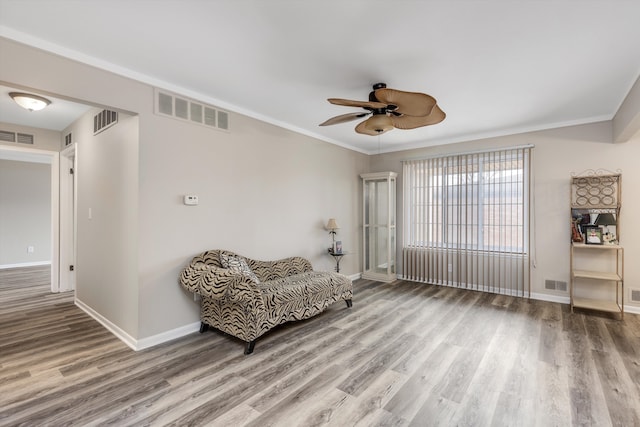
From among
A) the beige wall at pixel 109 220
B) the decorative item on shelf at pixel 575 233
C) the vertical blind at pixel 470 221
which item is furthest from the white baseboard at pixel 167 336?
the decorative item on shelf at pixel 575 233

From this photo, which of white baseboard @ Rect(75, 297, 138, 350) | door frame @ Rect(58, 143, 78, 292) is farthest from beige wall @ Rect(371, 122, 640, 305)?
door frame @ Rect(58, 143, 78, 292)

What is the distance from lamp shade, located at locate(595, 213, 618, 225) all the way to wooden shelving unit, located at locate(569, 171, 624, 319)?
0.07 m

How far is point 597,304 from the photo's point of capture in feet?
12.2

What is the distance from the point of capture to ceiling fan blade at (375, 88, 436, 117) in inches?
87.6

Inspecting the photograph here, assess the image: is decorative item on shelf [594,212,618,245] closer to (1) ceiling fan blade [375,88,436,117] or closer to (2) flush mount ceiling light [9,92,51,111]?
(1) ceiling fan blade [375,88,436,117]

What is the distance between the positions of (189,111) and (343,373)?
2914 mm

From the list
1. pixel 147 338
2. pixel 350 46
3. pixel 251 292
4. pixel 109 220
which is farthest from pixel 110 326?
pixel 350 46

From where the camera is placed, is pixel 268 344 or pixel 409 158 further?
pixel 409 158

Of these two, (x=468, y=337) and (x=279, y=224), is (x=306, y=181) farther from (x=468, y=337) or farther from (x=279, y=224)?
Result: (x=468, y=337)

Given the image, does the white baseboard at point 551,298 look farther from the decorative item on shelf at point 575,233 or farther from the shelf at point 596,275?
the decorative item on shelf at point 575,233

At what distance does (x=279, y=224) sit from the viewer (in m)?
4.14

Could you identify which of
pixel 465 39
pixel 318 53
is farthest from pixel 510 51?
pixel 318 53

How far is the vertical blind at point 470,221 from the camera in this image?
14.8 feet

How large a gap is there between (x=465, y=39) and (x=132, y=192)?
313 cm
